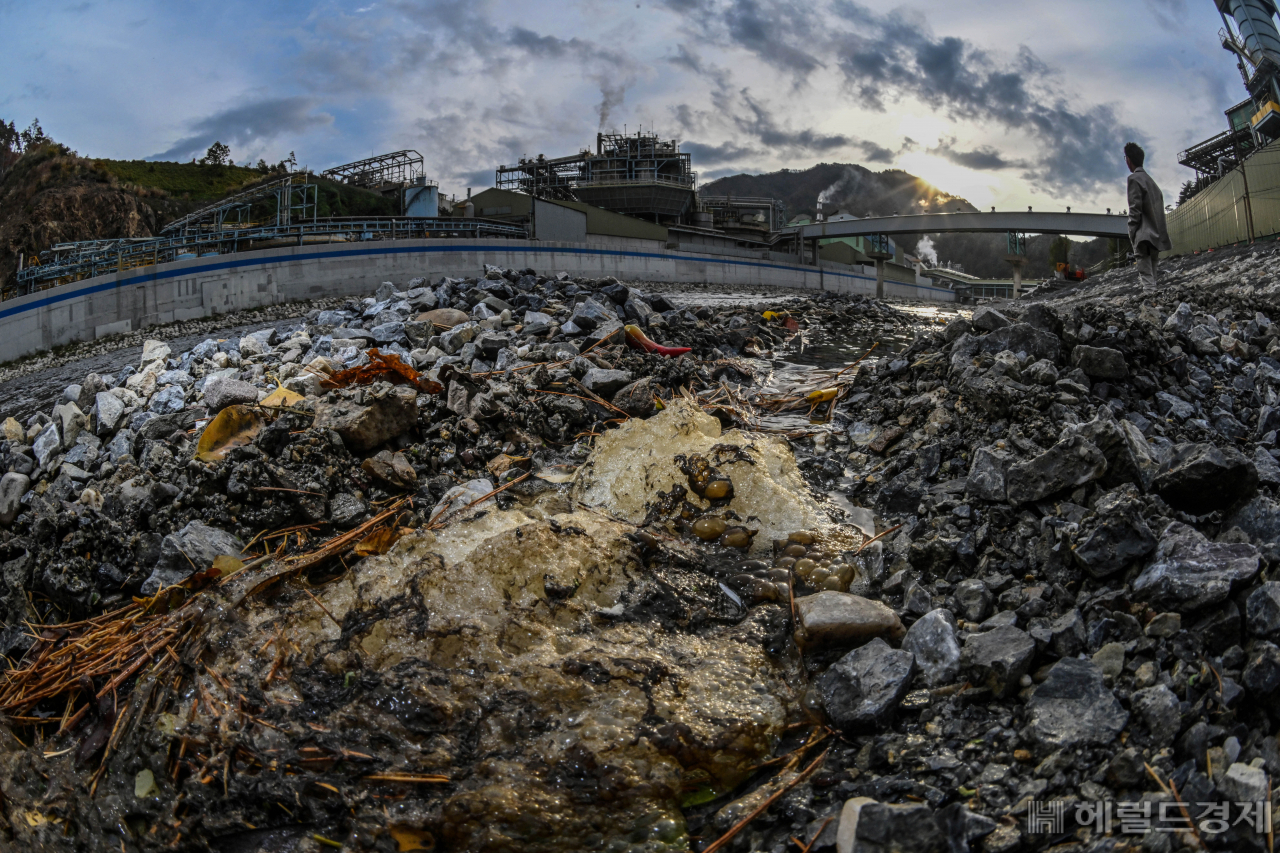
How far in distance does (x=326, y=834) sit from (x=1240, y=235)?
22603 mm

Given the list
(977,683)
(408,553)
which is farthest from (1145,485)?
(408,553)

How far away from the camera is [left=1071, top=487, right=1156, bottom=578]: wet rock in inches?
106

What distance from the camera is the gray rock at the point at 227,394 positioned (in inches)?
229

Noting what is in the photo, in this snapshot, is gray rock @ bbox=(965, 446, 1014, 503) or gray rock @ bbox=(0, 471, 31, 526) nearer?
gray rock @ bbox=(965, 446, 1014, 503)

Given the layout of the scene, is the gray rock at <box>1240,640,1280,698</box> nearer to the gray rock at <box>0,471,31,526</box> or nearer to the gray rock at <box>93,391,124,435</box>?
the gray rock at <box>0,471,31,526</box>

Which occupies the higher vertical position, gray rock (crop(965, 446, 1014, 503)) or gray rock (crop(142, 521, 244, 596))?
Result: gray rock (crop(965, 446, 1014, 503))

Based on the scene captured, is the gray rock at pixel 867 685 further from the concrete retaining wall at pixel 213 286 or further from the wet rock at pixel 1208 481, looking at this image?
the concrete retaining wall at pixel 213 286

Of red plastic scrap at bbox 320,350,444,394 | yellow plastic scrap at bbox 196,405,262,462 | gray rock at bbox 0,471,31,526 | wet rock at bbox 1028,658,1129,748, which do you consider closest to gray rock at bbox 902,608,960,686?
wet rock at bbox 1028,658,1129,748

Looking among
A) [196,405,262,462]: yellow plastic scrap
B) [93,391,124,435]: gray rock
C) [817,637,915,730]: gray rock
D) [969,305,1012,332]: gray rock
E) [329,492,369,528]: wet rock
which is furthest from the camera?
[93,391,124,435]: gray rock

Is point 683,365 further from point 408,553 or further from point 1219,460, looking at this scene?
point 1219,460

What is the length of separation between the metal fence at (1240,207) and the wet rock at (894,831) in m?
19.8

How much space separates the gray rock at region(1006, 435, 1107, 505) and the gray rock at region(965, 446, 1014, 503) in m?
0.10

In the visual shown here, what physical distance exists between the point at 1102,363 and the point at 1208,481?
221 centimetres
